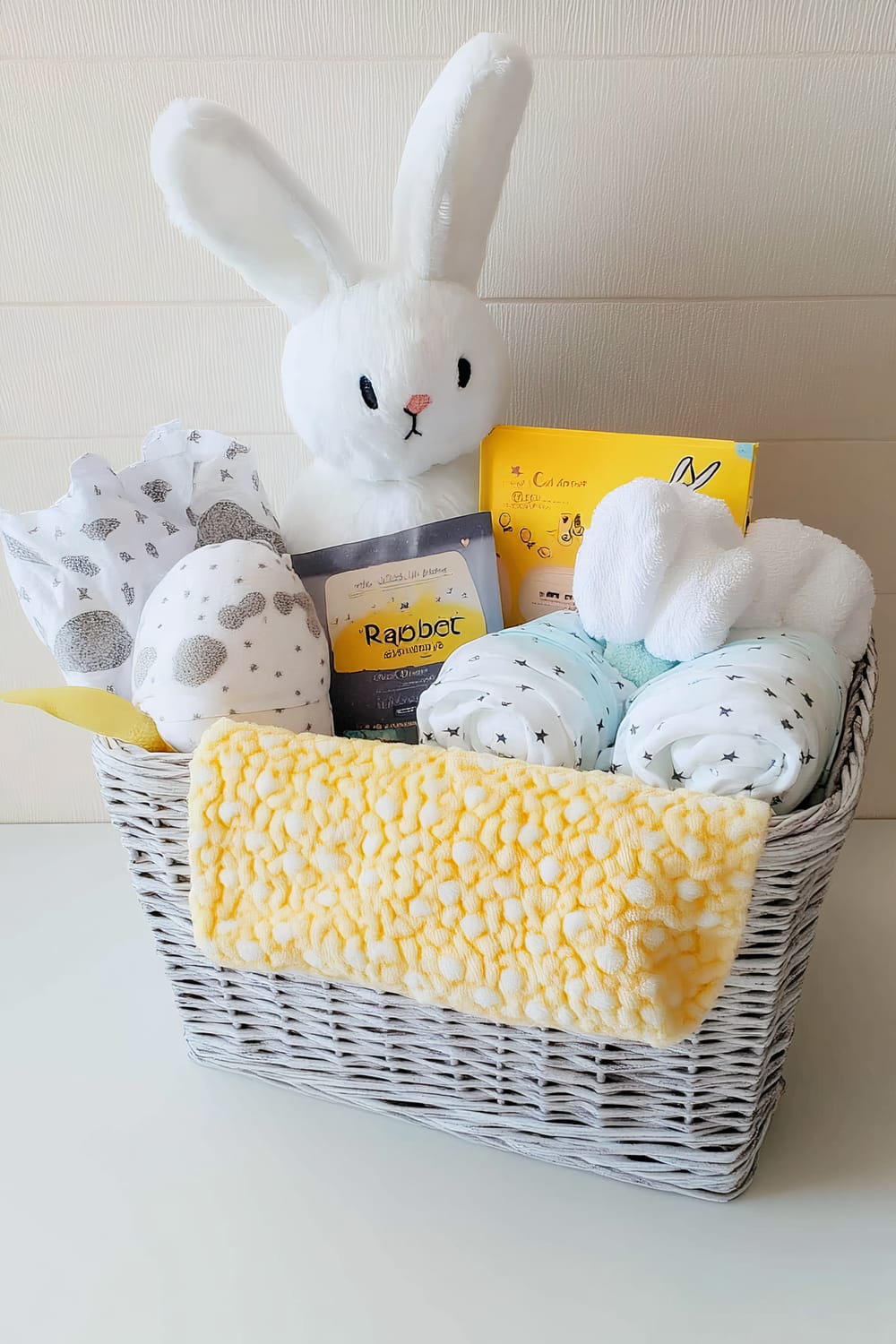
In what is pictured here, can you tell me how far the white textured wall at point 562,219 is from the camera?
90 cm

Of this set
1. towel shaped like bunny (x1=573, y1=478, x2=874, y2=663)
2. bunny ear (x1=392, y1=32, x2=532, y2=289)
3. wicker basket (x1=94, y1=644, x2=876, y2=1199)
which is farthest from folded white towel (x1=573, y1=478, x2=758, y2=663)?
bunny ear (x1=392, y1=32, x2=532, y2=289)

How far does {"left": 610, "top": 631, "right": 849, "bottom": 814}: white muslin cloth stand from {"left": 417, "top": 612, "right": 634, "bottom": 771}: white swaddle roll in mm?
29

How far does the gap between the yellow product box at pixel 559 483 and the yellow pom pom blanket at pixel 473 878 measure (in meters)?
0.28

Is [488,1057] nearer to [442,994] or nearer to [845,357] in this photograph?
[442,994]

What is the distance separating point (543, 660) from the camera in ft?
2.18

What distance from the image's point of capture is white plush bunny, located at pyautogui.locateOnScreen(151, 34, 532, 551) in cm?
75

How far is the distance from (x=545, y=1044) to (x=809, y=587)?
0.36 meters

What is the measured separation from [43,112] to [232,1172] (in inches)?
35.4

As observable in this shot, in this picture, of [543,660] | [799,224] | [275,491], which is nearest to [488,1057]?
[543,660]

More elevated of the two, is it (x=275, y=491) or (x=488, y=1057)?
(x=275, y=491)

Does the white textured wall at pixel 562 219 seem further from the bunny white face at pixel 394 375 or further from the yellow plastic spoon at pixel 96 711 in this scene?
the yellow plastic spoon at pixel 96 711

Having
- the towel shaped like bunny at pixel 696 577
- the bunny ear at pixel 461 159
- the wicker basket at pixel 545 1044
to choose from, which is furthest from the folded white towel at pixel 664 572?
the bunny ear at pixel 461 159

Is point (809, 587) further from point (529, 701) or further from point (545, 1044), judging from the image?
point (545, 1044)

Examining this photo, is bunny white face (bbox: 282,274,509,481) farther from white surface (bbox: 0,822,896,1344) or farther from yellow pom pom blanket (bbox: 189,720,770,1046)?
white surface (bbox: 0,822,896,1344)
